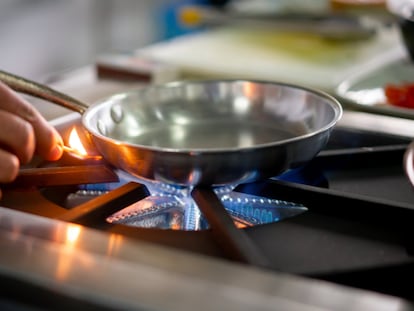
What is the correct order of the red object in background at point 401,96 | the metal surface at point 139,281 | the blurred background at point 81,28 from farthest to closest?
the blurred background at point 81,28, the red object in background at point 401,96, the metal surface at point 139,281

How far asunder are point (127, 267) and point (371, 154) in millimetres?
291

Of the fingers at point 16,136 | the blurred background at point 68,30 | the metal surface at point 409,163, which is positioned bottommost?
the blurred background at point 68,30

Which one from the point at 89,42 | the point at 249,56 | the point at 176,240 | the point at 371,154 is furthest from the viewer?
the point at 89,42

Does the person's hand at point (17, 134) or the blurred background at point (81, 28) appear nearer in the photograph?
the person's hand at point (17, 134)

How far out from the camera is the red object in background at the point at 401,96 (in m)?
0.84

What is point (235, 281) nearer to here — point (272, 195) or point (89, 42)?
point (272, 195)

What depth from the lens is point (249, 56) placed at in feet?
3.83

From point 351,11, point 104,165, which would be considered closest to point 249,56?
point 351,11

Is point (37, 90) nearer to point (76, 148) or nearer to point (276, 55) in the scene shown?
point (76, 148)

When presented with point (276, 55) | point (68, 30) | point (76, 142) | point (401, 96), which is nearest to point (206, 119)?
point (76, 142)

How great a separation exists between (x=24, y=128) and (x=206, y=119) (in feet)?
0.66

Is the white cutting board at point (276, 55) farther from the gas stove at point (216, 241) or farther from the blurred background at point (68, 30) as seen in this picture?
the gas stove at point (216, 241)

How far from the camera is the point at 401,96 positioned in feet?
2.78

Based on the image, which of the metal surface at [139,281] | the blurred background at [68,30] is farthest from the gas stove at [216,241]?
the blurred background at [68,30]
